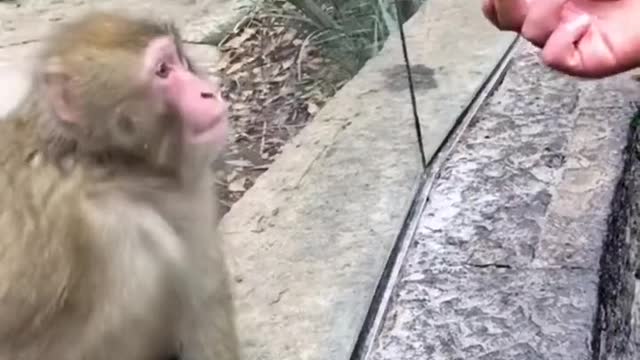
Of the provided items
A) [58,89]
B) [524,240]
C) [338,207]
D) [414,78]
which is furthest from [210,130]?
[414,78]

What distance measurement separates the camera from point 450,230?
214 cm

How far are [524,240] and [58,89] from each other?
86 cm

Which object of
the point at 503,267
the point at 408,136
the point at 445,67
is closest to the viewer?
the point at 503,267

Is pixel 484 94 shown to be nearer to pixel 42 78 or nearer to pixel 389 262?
pixel 389 262

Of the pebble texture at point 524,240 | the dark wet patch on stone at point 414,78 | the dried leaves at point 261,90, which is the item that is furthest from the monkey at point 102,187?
the dark wet patch on stone at point 414,78

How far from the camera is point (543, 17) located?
1349 mm

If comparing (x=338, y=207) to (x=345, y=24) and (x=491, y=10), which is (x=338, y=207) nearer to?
(x=345, y=24)

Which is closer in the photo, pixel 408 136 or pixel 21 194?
pixel 21 194

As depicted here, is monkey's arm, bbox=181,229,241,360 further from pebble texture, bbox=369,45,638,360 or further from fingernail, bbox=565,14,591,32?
fingernail, bbox=565,14,591,32

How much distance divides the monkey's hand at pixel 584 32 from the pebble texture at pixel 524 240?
574mm

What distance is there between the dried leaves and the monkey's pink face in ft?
0.73

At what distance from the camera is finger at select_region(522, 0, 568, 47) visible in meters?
1.35

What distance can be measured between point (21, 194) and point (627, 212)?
0.99 meters

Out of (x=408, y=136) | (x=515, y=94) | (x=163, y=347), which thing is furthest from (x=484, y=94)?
(x=163, y=347)
